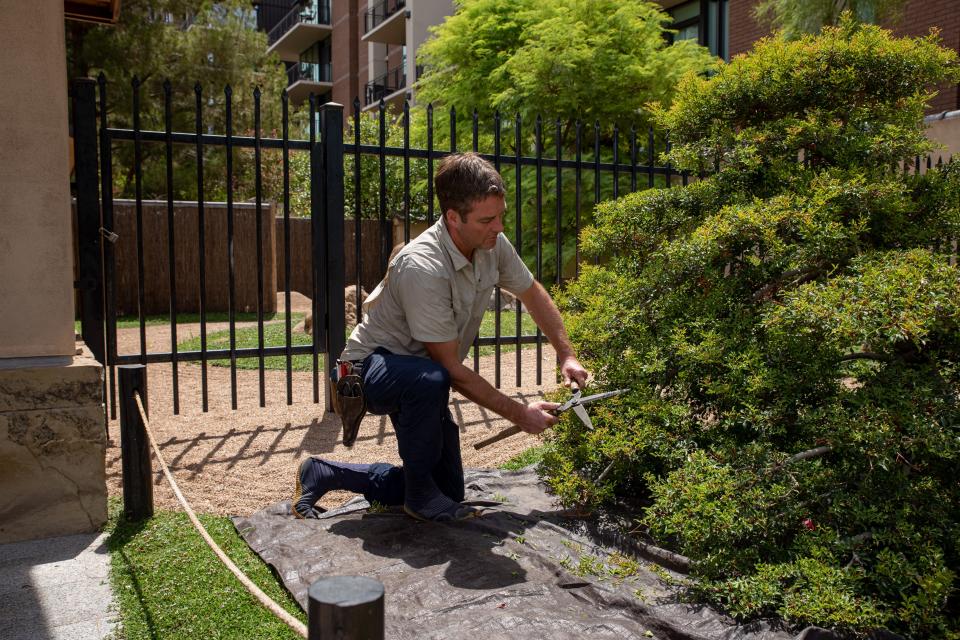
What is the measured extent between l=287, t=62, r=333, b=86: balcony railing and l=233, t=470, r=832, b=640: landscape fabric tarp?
3473 cm

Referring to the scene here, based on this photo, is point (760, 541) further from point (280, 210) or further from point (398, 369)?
point (280, 210)

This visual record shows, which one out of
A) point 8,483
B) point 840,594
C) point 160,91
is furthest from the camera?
point 160,91

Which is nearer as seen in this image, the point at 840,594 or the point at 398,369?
the point at 840,594

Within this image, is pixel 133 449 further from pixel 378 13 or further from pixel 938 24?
pixel 378 13

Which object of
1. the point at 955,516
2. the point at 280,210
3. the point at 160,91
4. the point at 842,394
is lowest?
the point at 955,516

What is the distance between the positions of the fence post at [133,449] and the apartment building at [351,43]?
73.4 feet

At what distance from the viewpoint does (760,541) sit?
106 inches

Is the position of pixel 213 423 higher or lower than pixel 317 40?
lower

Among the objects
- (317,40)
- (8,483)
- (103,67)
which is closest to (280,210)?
(103,67)

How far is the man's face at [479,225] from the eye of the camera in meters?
3.24

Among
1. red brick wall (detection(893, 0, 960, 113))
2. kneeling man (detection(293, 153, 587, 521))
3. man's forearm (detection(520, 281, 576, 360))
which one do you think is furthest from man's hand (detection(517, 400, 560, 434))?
red brick wall (detection(893, 0, 960, 113))

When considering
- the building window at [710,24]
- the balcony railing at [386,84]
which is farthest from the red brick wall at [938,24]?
the balcony railing at [386,84]

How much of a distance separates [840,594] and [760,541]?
352mm

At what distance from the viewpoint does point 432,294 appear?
10.5ft
